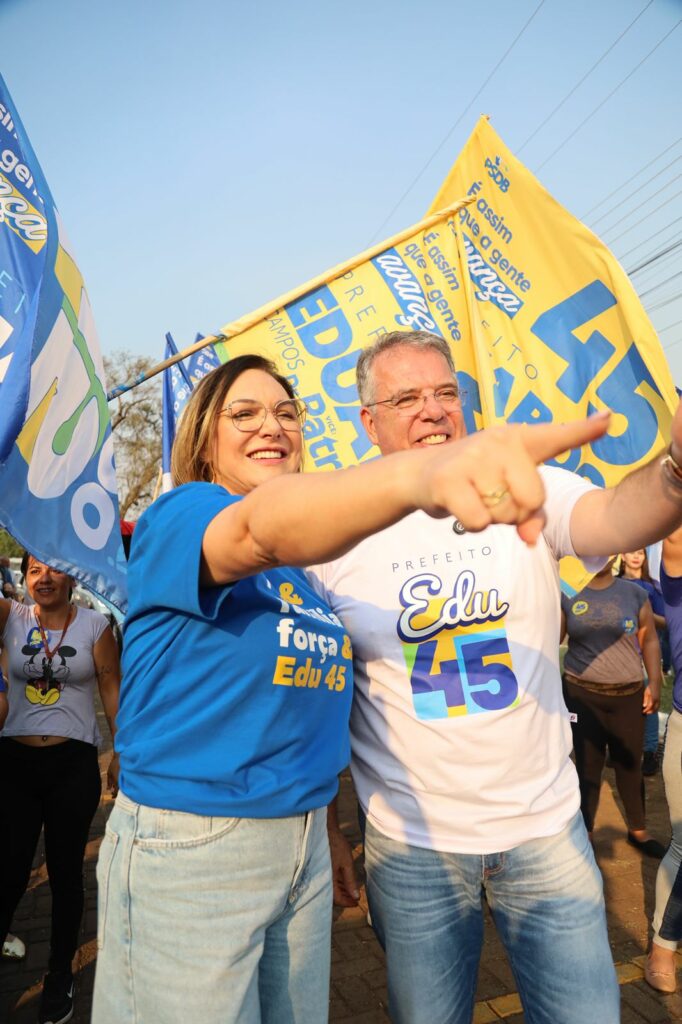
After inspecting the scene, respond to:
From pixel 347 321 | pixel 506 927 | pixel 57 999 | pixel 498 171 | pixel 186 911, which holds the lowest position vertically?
pixel 57 999

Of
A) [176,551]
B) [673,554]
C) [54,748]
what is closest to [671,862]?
[673,554]

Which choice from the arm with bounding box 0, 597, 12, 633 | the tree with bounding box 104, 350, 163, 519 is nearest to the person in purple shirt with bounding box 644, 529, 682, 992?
the arm with bounding box 0, 597, 12, 633

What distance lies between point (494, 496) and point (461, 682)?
128 cm

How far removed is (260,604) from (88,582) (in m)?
1.88

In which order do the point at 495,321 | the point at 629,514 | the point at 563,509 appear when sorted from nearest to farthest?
the point at 629,514, the point at 563,509, the point at 495,321

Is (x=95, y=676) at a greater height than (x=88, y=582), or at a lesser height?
lesser

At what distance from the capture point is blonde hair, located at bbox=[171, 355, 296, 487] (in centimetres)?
195

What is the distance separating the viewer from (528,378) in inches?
175

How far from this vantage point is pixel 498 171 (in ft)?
16.0

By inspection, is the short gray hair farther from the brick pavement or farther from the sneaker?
the sneaker

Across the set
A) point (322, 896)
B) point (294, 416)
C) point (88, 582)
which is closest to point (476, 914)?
point (322, 896)

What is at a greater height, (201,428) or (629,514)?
(201,428)

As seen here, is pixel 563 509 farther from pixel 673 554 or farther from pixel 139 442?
pixel 139 442

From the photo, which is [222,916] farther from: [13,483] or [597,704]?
[597,704]
